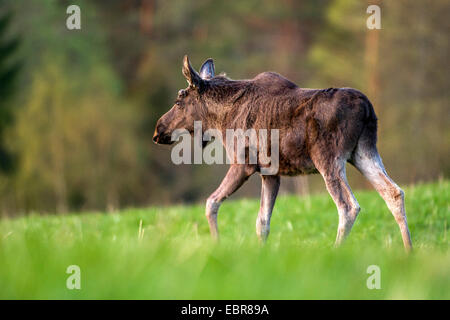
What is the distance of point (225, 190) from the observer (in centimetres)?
641

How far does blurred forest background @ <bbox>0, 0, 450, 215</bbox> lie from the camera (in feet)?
83.5

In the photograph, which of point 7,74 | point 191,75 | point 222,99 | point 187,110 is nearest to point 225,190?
point 222,99

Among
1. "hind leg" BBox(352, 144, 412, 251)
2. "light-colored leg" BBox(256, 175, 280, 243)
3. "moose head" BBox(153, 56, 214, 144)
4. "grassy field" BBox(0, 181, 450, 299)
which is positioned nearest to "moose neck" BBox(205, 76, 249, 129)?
"moose head" BBox(153, 56, 214, 144)

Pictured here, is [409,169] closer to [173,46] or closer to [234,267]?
[173,46]

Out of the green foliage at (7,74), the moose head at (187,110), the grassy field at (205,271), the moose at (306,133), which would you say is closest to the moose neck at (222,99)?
the moose at (306,133)

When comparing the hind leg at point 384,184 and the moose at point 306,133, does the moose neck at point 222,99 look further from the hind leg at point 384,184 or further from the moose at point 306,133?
the hind leg at point 384,184

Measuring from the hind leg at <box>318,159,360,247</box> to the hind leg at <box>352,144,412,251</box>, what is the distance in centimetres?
29

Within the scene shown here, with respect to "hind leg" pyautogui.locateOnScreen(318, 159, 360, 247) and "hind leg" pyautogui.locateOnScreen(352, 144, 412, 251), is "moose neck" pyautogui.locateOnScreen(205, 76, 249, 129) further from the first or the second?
"hind leg" pyautogui.locateOnScreen(352, 144, 412, 251)

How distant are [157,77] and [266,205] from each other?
1222 inches

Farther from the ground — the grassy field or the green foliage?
the green foliage

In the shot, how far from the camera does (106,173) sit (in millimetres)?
33406

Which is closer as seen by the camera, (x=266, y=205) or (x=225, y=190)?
(x=225, y=190)

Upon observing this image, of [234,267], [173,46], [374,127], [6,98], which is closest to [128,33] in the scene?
[173,46]

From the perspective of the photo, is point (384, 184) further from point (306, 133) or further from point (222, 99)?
point (222, 99)
